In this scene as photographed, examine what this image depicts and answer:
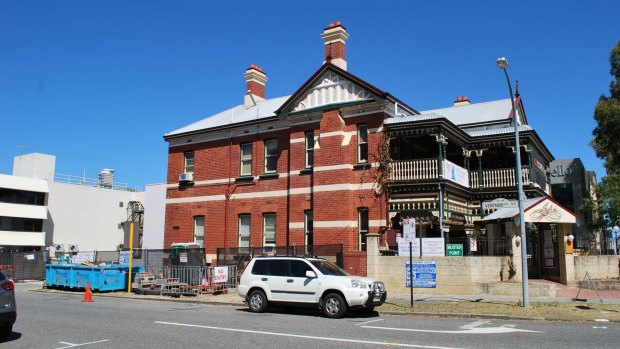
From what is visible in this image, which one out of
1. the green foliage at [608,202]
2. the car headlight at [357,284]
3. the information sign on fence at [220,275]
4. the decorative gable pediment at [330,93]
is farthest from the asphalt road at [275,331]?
the green foliage at [608,202]

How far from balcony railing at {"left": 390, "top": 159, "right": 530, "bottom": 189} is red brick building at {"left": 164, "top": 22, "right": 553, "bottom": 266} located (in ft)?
0.16

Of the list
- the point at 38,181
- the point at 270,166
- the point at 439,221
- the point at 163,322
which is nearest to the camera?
the point at 163,322

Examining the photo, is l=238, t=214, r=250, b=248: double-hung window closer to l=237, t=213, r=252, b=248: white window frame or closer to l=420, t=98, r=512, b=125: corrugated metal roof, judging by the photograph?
l=237, t=213, r=252, b=248: white window frame

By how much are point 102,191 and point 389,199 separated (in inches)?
1529

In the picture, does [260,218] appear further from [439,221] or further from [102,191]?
[102,191]

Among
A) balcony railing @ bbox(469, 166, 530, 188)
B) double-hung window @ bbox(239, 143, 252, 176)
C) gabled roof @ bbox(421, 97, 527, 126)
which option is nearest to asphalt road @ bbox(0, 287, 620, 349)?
balcony railing @ bbox(469, 166, 530, 188)

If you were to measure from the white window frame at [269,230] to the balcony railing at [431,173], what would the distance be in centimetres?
725

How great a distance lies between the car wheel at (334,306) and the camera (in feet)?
47.9

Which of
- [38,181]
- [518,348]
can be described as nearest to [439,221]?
[518,348]

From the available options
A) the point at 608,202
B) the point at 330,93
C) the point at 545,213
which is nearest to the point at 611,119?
the point at 608,202

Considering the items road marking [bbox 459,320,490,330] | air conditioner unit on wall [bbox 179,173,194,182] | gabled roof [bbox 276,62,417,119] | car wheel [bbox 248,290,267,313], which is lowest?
road marking [bbox 459,320,490,330]

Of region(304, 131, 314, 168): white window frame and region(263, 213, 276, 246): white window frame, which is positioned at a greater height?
region(304, 131, 314, 168): white window frame

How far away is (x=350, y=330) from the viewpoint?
40.0 ft

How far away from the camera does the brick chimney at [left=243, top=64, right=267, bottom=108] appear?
34812 millimetres
